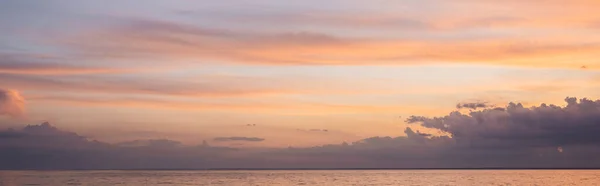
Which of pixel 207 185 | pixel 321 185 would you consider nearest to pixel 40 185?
pixel 207 185

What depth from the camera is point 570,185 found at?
158 metres

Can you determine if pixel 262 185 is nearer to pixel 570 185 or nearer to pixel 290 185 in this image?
pixel 290 185

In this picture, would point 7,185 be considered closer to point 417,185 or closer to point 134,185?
point 134,185

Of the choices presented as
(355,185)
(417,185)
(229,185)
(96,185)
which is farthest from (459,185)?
(96,185)

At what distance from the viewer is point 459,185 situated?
157m

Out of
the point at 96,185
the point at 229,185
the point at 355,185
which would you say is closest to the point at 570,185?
the point at 355,185

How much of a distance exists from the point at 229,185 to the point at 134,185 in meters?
20.4

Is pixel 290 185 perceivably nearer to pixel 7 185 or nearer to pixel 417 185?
pixel 417 185

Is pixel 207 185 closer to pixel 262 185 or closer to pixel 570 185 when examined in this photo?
pixel 262 185

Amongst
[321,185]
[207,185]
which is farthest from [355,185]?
[207,185]

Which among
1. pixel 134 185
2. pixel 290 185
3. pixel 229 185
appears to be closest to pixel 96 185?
pixel 134 185

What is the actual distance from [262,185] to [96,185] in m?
35.5

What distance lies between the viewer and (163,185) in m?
154

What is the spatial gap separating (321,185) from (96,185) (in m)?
48.4
